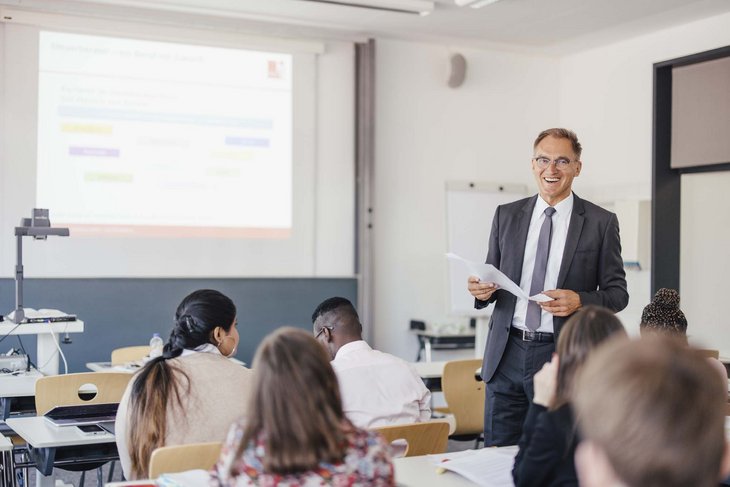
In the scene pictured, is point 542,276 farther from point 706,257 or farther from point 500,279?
point 706,257

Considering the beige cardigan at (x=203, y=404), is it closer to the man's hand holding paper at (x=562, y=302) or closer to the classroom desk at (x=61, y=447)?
the classroom desk at (x=61, y=447)

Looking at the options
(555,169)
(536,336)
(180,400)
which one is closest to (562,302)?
(536,336)

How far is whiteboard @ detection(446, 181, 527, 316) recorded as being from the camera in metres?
7.05

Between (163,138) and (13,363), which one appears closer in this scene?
(13,363)

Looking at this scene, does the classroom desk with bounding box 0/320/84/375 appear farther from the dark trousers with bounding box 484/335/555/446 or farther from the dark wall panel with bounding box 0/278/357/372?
the dark trousers with bounding box 484/335/555/446

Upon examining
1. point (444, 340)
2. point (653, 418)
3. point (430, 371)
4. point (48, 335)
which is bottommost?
point (444, 340)

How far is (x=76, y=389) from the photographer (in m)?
3.60

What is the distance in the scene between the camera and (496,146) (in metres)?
7.57

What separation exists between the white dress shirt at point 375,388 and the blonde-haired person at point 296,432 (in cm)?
117

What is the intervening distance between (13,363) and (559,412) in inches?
133

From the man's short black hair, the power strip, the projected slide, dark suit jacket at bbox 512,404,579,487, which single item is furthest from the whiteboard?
dark suit jacket at bbox 512,404,579,487

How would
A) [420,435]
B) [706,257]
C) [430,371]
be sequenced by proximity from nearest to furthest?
[420,435], [430,371], [706,257]

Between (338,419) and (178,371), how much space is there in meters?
1.07

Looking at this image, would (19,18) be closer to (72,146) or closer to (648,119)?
(72,146)
